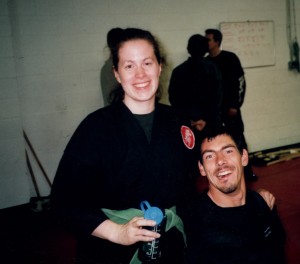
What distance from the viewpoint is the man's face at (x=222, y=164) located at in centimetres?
133

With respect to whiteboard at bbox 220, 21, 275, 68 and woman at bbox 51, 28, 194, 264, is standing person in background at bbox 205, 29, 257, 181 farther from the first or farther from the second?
woman at bbox 51, 28, 194, 264

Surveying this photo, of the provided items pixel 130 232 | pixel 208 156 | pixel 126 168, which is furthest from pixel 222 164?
pixel 130 232

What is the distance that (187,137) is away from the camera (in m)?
1.25

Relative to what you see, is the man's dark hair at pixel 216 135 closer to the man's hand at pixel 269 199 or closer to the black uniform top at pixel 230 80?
the man's hand at pixel 269 199

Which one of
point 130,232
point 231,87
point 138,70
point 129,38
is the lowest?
point 130,232

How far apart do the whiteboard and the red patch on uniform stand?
127 inches

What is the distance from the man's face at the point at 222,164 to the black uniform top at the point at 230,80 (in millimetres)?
2076

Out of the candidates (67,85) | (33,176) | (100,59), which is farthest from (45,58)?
(33,176)

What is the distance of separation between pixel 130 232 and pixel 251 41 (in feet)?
13.3

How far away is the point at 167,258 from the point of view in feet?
3.63

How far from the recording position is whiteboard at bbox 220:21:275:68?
13.8 feet

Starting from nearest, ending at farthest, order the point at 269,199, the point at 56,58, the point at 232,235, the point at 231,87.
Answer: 1. the point at 232,235
2. the point at 269,199
3. the point at 56,58
4. the point at 231,87

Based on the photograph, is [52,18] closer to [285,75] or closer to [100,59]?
[100,59]

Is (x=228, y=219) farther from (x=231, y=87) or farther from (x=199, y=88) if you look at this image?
(x=231, y=87)
